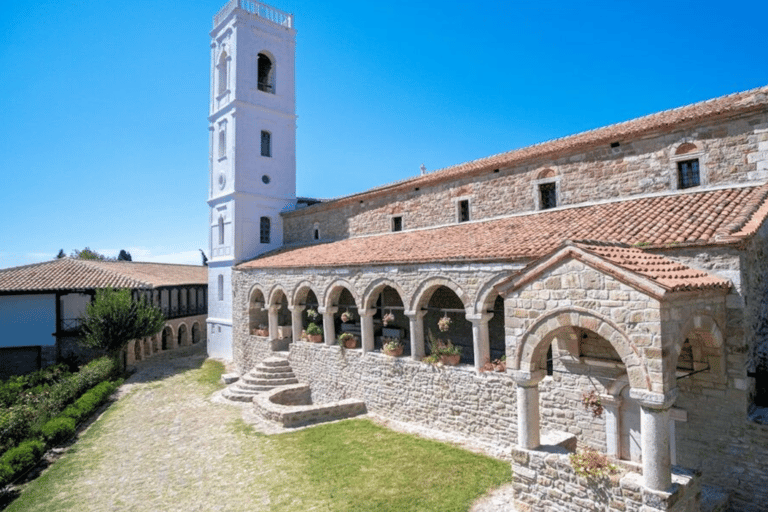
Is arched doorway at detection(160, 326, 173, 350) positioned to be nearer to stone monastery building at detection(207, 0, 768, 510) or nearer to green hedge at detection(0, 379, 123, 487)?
stone monastery building at detection(207, 0, 768, 510)

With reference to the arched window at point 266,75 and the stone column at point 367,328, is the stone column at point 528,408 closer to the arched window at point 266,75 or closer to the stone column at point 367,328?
the stone column at point 367,328

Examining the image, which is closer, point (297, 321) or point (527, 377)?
point (527, 377)

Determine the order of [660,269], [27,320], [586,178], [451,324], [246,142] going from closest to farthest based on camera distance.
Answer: [660,269] < [586,178] < [451,324] < [27,320] < [246,142]

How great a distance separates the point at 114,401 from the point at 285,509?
37.9ft

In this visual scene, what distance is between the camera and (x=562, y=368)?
→ 29.5ft

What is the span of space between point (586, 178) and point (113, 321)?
62.0 feet

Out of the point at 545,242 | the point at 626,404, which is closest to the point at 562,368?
the point at 626,404

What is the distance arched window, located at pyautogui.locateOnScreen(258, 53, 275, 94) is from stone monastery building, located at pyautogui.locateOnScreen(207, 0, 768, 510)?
779 centimetres

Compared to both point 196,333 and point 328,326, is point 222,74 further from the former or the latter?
point 196,333

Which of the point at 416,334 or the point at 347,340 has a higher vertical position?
the point at 416,334

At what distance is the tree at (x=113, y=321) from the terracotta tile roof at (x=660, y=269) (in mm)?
19186

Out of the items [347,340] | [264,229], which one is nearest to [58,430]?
[347,340]

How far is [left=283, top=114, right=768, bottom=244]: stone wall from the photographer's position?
1012cm

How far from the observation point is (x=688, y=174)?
1094cm
